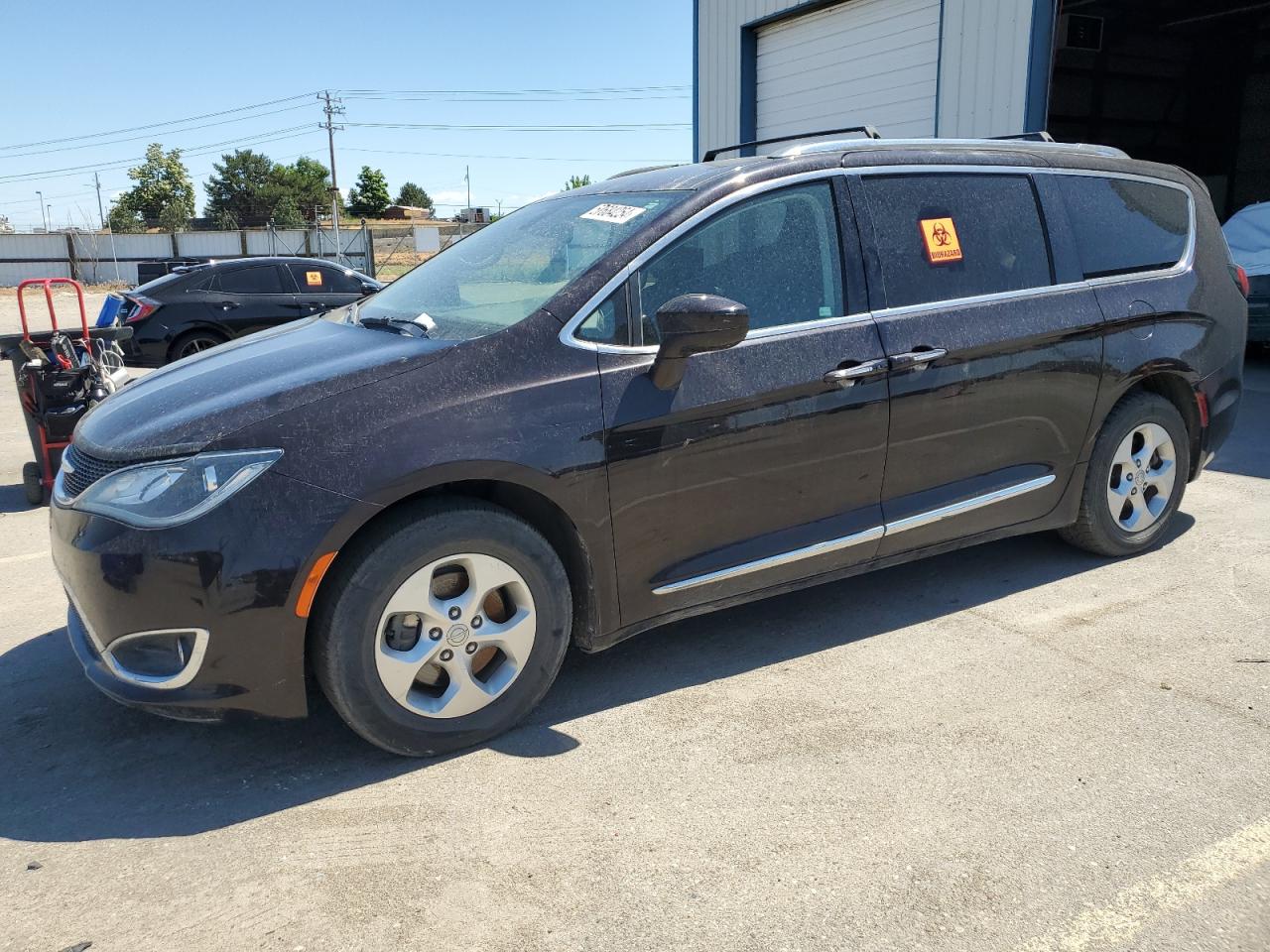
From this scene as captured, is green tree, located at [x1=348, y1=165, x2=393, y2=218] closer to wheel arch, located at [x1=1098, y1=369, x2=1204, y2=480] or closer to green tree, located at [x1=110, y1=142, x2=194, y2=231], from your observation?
green tree, located at [x1=110, y1=142, x2=194, y2=231]

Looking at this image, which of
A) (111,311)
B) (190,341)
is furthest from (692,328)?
(111,311)

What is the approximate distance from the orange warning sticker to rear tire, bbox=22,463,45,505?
5.40 meters

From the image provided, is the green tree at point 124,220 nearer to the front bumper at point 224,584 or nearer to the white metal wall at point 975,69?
the white metal wall at point 975,69

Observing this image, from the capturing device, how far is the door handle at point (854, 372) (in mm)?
3441

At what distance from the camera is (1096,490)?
14.3 feet

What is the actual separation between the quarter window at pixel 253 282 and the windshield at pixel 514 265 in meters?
8.56

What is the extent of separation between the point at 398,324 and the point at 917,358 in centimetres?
184

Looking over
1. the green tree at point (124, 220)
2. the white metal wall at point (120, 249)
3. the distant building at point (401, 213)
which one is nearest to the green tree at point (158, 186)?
the green tree at point (124, 220)

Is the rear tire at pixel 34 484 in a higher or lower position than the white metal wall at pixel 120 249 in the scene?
lower

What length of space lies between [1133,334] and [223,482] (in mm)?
3636

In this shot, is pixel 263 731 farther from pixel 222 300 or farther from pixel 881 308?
pixel 222 300

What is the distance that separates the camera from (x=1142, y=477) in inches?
177

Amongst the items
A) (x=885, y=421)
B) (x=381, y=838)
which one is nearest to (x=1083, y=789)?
(x=885, y=421)

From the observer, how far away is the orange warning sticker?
377cm
